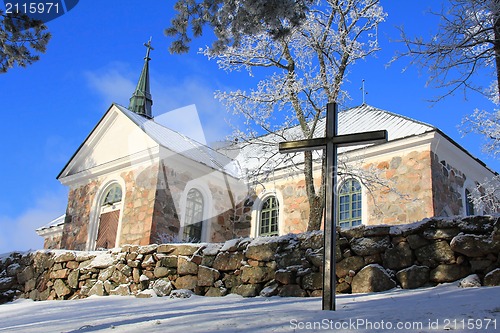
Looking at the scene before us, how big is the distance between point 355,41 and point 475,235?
702 cm

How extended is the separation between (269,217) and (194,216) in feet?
7.26

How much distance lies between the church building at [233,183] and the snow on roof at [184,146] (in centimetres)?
7

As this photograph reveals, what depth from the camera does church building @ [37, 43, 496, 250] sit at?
1201cm

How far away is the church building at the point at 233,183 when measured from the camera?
1201cm

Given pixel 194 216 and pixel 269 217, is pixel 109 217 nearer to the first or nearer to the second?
pixel 194 216

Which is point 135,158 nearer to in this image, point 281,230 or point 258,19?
point 281,230

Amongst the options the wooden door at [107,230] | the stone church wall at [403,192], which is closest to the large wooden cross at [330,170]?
the stone church wall at [403,192]

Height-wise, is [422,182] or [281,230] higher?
[422,182]

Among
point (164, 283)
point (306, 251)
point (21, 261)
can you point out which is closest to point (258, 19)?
point (306, 251)

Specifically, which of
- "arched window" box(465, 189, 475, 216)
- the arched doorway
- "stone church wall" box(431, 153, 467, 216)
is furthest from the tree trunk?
the arched doorway

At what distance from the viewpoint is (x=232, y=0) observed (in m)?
6.93

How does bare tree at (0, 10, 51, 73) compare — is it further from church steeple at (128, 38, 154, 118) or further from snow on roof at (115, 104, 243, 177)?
church steeple at (128, 38, 154, 118)

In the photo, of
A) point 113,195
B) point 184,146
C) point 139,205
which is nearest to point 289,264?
point 139,205

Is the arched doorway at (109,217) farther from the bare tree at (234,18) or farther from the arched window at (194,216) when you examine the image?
the bare tree at (234,18)
